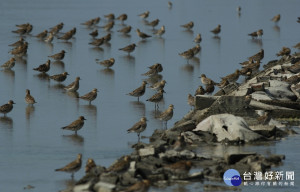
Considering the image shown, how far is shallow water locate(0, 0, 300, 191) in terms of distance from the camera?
16688mm

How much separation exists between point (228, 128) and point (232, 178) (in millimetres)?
3384

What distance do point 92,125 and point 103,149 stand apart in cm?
291

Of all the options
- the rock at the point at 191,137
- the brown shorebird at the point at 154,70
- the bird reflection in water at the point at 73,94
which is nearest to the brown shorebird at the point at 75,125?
the rock at the point at 191,137

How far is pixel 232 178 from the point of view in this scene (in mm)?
14023

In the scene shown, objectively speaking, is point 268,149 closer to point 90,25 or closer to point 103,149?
point 103,149

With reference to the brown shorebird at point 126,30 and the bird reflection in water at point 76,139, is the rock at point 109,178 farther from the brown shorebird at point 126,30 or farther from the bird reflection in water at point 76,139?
the brown shorebird at point 126,30

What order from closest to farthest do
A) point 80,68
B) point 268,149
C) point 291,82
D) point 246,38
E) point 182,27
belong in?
point 268,149, point 291,82, point 80,68, point 246,38, point 182,27

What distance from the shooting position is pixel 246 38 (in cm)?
3872

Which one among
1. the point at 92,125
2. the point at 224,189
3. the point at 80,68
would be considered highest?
the point at 80,68

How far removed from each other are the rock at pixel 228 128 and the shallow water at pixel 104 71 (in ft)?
1.93

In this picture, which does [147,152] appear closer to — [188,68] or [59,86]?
[59,86]

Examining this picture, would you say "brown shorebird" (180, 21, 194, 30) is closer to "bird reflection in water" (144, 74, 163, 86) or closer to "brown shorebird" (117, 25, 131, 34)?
"brown shorebird" (117, 25, 131, 34)

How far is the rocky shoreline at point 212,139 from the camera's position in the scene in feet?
45.1

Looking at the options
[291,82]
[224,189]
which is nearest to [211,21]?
[291,82]
